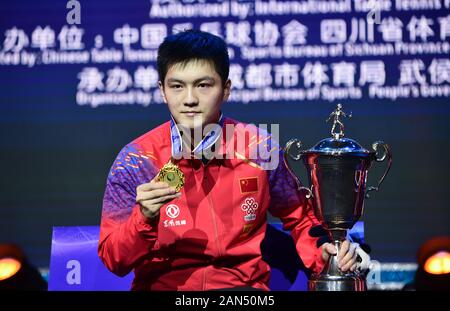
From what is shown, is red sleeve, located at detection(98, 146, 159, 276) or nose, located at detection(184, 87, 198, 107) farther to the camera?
nose, located at detection(184, 87, 198, 107)

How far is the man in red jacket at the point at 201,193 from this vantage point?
2.55 m

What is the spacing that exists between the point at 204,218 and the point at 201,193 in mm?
84

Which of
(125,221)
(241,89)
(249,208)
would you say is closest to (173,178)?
(125,221)

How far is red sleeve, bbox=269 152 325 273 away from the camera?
2.63 meters

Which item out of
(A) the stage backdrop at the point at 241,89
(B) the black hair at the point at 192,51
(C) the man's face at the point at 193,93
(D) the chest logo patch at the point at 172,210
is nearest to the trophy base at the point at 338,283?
(D) the chest logo patch at the point at 172,210

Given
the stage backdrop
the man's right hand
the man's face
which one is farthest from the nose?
the stage backdrop

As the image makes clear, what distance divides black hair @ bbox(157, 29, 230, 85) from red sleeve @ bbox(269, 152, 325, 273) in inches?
14.8

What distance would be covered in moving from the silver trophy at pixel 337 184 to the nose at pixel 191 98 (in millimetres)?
353

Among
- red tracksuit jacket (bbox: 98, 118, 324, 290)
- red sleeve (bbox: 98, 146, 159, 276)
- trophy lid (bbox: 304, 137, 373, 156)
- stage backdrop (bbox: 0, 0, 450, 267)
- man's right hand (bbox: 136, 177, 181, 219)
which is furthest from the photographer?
stage backdrop (bbox: 0, 0, 450, 267)

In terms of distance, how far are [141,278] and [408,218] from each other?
1254 mm

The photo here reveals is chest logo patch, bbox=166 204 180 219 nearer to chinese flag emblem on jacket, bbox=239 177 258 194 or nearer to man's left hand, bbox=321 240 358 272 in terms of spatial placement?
chinese flag emblem on jacket, bbox=239 177 258 194

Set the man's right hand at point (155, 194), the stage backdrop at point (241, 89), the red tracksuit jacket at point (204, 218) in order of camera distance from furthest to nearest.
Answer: the stage backdrop at point (241, 89) → the red tracksuit jacket at point (204, 218) → the man's right hand at point (155, 194)

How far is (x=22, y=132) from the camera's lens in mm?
3414

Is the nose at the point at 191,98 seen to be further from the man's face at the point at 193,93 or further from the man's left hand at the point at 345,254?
the man's left hand at the point at 345,254
